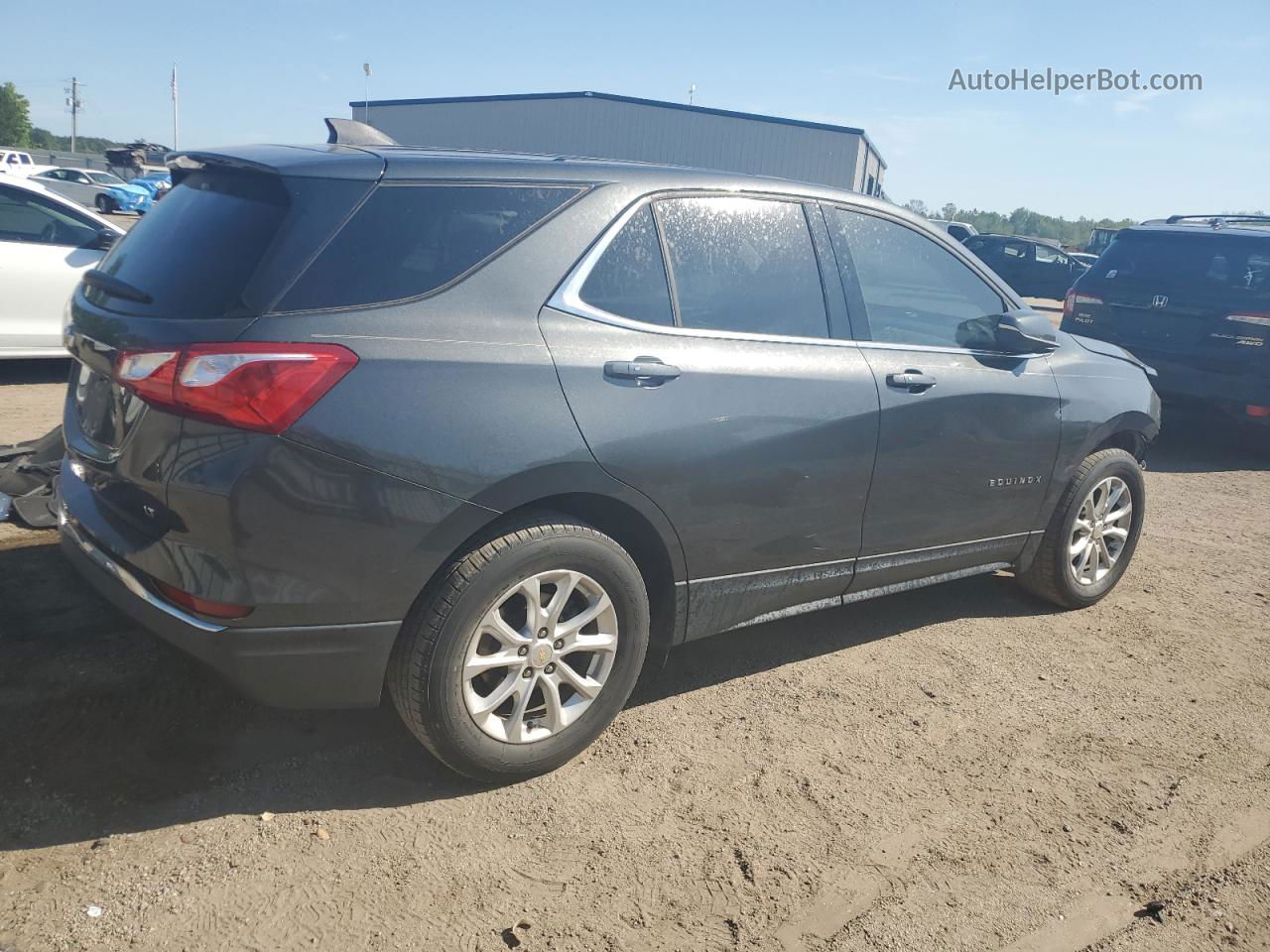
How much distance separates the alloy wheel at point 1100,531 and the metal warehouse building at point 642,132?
35644mm

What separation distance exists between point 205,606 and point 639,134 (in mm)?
42753

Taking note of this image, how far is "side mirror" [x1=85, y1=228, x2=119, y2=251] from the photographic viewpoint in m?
7.95

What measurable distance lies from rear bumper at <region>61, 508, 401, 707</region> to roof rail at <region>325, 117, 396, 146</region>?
5.05 feet

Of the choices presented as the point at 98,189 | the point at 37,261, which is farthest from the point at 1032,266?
the point at 98,189

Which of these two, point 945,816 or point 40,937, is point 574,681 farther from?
point 40,937

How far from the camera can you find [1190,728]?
3830 millimetres

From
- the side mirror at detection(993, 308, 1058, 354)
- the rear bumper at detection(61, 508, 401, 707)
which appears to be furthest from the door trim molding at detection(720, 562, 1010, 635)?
the rear bumper at detection(61, 508, 401, 707)

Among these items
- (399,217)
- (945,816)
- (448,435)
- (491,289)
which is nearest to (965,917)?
(945,816)

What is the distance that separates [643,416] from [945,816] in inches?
59.1

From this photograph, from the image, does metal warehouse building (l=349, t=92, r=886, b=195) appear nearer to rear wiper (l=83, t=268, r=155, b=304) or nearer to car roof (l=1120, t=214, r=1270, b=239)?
car roof (l=1120, t=214, r=1270, b=239)

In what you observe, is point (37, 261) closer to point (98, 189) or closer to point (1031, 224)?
point (98, 189)

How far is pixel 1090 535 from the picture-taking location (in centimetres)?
487

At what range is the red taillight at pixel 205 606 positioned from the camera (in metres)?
2.59

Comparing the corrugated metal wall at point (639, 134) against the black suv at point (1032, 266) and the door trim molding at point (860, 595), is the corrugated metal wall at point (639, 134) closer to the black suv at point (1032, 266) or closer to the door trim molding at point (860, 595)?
the black suv at point (1032, 266)
